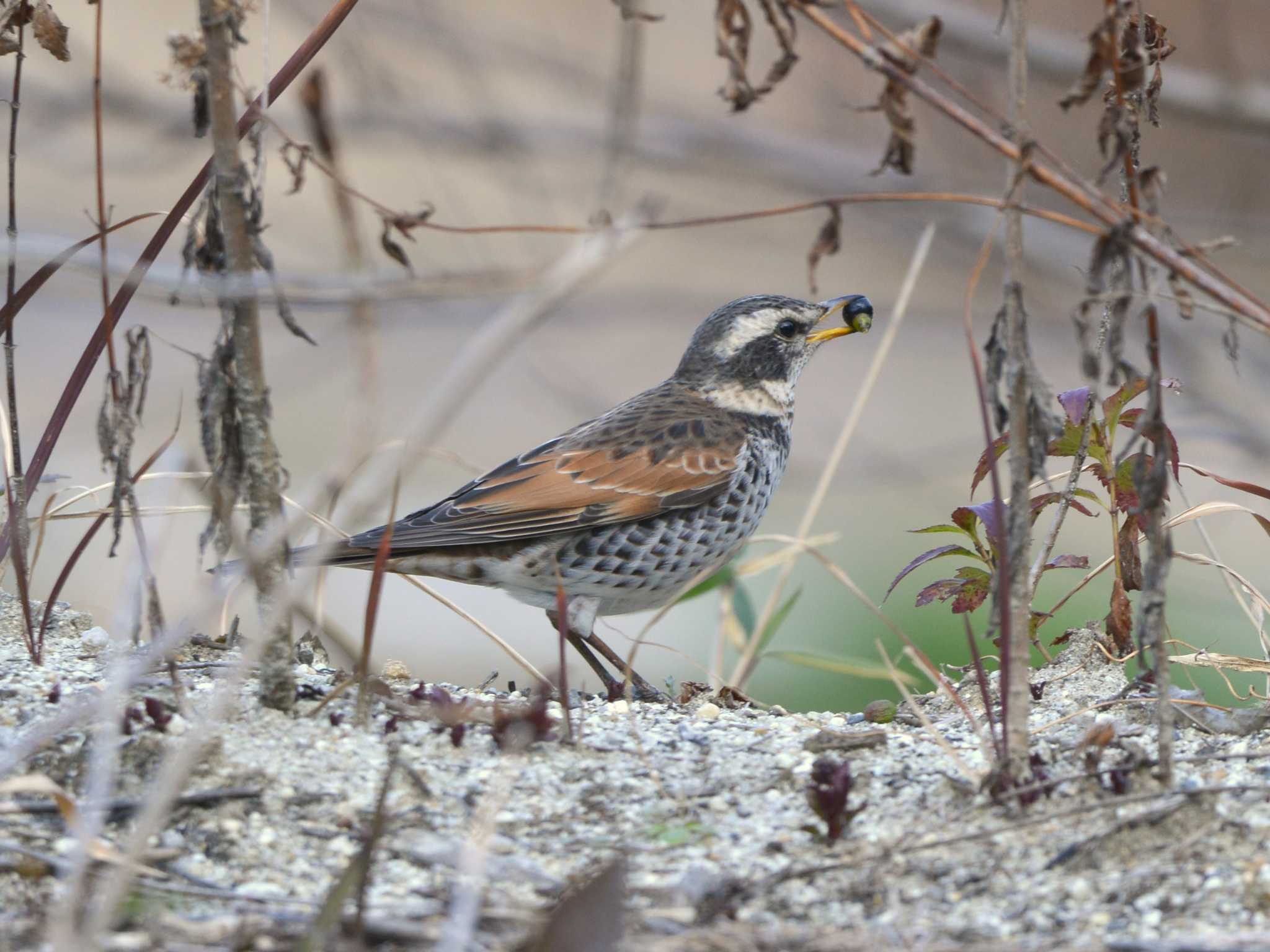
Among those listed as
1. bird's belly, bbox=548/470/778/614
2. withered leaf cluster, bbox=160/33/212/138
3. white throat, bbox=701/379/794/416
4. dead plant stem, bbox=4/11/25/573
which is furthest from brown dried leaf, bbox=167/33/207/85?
white throat, bbox=701/379/794/416

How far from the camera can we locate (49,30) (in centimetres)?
333

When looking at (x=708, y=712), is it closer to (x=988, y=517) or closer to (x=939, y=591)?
(x=939, y=591)

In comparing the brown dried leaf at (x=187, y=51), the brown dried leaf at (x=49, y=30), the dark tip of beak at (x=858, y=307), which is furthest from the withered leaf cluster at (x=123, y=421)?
the dark tip of beak at (x=858, y=307)

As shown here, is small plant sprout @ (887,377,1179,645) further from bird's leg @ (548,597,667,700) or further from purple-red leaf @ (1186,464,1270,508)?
bird's leg @ (548,597,667,700)

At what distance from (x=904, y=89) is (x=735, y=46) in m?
0.35

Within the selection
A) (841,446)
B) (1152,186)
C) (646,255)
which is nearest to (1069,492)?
(841,446)

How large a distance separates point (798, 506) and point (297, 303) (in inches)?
345

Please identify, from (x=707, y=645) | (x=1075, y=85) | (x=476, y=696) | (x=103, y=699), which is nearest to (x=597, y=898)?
(x=103, y=699)

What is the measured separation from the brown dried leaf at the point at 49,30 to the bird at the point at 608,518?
1.82 metres

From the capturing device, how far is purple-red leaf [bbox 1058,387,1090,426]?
3783mm

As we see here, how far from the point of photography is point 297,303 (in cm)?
233

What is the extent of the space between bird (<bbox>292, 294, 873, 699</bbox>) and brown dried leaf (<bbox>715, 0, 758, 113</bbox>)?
2.25 m

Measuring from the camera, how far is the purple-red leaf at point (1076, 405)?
3.78 m

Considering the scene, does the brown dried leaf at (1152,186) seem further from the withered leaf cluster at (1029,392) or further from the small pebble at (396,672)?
the small pebble at (396,672)
